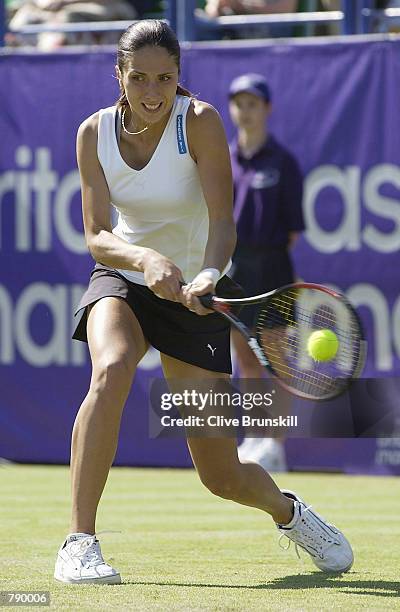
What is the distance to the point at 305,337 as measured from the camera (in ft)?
15.2

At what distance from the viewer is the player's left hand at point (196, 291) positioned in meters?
3.91

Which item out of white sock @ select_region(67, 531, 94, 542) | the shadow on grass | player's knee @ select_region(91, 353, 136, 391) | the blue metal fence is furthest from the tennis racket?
the blue metal fence

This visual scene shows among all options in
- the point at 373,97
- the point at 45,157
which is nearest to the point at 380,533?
the point at 373,97

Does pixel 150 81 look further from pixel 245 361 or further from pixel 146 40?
pixel 245 361

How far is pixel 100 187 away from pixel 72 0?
16.0ft

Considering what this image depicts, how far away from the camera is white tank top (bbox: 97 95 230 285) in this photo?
13.8ft

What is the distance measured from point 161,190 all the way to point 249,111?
3408 millimetres

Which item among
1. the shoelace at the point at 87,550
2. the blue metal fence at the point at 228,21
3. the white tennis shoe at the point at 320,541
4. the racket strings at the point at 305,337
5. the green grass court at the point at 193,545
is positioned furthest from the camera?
the blue metal fence at the point at 228,21

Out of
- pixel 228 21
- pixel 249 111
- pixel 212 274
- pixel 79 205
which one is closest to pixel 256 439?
pixel 79 205

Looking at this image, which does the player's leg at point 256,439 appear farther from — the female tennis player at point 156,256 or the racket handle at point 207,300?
the racket handle at point 207,300

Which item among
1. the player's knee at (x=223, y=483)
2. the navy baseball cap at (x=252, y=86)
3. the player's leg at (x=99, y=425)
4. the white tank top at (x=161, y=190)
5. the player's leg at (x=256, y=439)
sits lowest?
the player's leg at (x=256, y=439)

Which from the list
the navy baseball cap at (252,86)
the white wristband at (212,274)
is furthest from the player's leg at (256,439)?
the white wristband at (212,274)

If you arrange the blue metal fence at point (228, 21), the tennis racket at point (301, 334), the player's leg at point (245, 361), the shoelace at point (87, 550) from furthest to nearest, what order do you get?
the blue metal fence at point (228, 21) → the player's leg at point (245, 361) → the tennis racket at point (301, 334) → the shoelace at point (87, 550)

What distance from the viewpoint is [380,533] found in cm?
534
